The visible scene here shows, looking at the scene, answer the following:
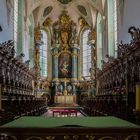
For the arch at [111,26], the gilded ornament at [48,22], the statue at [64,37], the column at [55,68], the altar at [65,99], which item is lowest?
the altar at [65,99]

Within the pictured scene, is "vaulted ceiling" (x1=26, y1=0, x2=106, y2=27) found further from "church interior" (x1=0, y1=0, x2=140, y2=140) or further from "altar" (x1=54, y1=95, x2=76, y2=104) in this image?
"altar" (x1=54, y1=95, x2=76, y2=104)

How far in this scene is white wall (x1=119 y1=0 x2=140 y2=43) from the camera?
41.2ft

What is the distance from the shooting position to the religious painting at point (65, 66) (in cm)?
3341

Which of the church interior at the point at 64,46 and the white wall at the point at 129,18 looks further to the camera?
the church interior at the point at 64,46

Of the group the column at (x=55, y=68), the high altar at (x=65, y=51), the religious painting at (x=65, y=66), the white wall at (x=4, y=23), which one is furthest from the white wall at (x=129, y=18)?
the column at (x=55, y=68)

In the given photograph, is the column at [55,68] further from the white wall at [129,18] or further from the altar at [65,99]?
the white wall at [129,18]

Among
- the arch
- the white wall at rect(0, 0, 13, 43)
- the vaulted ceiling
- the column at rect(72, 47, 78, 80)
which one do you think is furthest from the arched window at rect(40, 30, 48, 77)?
the white wall at rect(0, 0, 13, 43)

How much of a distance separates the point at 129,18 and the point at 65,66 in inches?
781

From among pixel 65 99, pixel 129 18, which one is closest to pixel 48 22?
pixel 65 99

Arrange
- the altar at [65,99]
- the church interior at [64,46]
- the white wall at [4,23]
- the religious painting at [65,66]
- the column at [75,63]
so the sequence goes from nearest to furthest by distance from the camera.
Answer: the white wall at [4,23], the church interior at [64,46], the altar at [65,99], the column at [75,63], the religious painting at [65,66]

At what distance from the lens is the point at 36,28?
31000 mm

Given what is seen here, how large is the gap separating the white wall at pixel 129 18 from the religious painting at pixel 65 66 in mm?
17405

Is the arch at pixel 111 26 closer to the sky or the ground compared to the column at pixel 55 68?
closer to the sky

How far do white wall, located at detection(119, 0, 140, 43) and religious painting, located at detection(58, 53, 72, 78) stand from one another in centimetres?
1740
